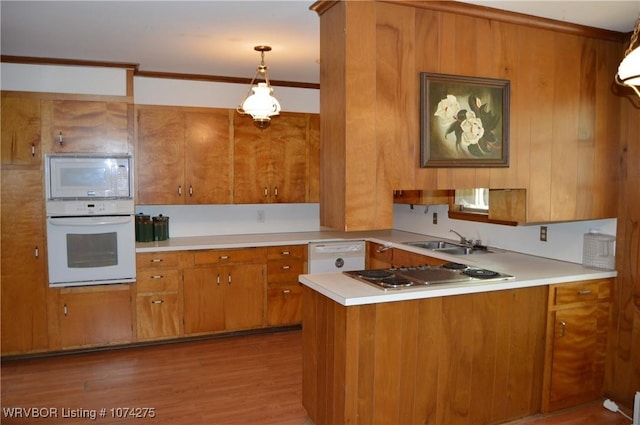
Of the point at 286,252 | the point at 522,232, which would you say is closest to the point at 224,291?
the point at 286,252

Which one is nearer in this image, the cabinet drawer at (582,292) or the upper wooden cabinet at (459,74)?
the upper wooden cabinet at (459,74)

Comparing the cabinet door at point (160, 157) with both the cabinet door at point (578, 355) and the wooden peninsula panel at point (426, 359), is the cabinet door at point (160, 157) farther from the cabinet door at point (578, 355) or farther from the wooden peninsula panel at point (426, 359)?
the cabinet door at point (578, 355)

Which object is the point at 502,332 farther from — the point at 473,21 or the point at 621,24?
the point at 621,24

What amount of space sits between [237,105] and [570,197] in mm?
3300

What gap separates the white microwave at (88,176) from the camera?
4156 millimetres

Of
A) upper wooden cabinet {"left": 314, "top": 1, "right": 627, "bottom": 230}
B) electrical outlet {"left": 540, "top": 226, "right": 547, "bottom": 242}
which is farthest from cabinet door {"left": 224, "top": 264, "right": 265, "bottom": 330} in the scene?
electrical outlet {"left": 540, "top": 226, "right": 547, "bottom": 242}

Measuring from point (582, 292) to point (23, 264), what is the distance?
4.36 metres

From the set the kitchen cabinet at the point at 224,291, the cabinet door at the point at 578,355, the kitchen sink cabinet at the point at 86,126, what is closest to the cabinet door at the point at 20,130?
the kitchen sink cabinet at the point at 86,126

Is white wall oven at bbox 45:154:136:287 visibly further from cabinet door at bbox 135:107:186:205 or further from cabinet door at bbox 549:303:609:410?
cabinet door at bbox 549:303:609:410

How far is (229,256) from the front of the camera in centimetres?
470

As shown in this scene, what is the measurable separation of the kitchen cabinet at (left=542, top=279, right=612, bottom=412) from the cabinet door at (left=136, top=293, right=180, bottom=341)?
3.15 m

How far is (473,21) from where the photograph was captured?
275 centimetres

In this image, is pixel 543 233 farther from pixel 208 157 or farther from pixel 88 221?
pixel 88 221

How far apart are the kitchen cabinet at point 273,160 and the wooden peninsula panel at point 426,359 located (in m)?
2.22
